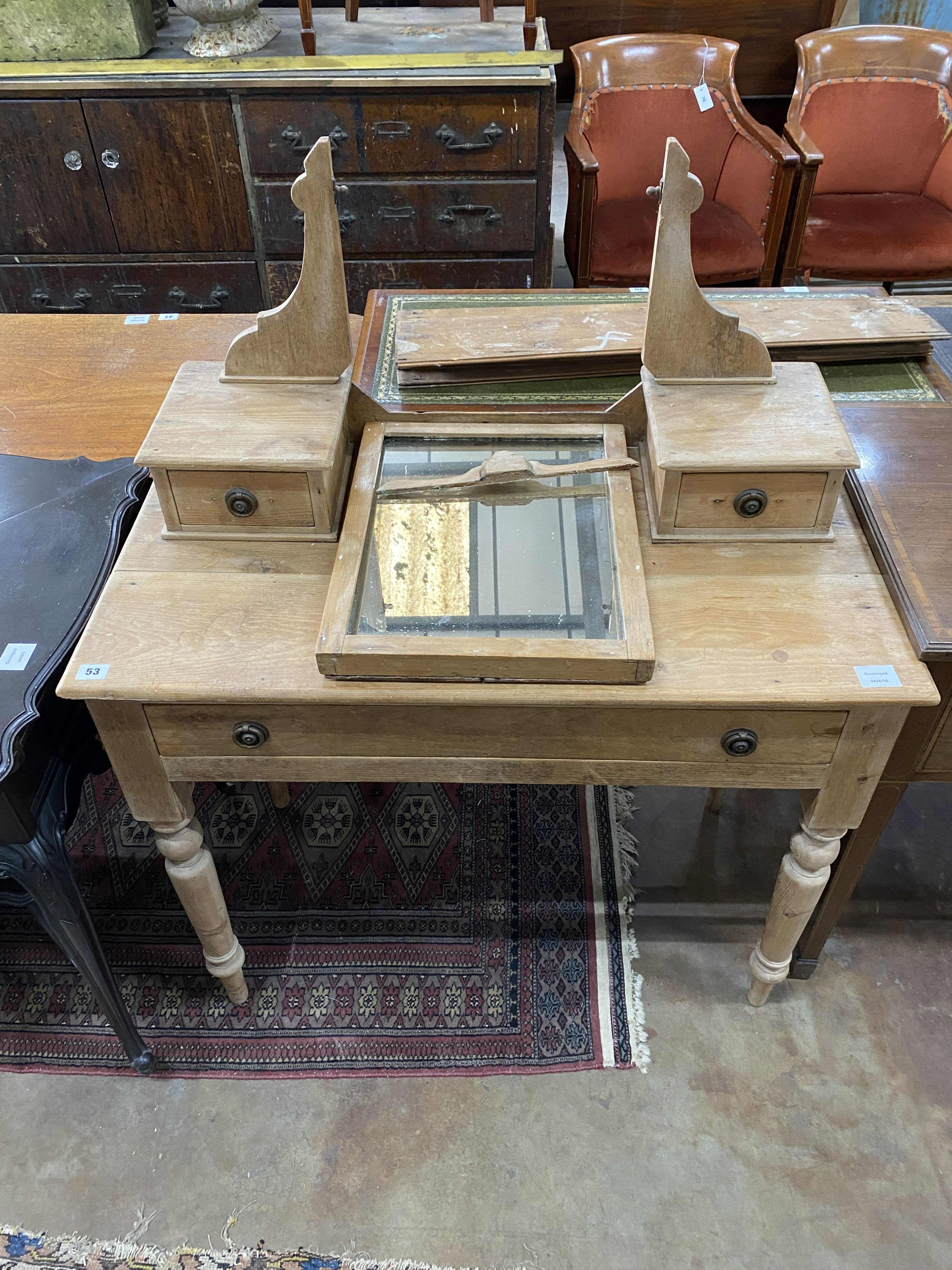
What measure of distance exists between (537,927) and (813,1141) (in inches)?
25.8

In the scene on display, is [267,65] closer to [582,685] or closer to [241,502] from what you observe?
[241,502]

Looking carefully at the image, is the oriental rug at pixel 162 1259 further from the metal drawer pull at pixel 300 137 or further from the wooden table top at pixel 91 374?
the metal drawer pull at pixel 300 137

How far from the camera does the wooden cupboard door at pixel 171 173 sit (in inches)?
117

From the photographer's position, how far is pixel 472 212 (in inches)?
124

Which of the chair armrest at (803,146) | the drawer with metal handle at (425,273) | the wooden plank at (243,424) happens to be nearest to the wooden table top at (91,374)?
the wooden plank at (243,424)

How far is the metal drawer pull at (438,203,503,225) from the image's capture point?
3117 millimetres

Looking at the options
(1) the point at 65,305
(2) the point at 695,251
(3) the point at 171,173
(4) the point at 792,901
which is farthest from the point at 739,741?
(1) the point at 65,305

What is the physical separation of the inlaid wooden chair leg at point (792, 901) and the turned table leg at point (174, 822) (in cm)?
101

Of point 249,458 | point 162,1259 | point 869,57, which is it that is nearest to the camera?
point 249,458

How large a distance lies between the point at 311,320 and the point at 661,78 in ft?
8.64

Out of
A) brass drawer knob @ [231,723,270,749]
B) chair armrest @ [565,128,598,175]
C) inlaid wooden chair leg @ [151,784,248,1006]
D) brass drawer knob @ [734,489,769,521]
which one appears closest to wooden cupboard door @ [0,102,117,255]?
chair armrest @ [565,128,598,175]

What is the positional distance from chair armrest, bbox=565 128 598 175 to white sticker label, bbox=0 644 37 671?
8.31 feet

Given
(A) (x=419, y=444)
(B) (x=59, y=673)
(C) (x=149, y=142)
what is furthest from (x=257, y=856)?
(C) (x=149, y=142)

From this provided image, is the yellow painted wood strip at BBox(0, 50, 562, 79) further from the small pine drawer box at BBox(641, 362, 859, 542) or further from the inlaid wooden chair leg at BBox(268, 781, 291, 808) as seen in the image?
the inlaid wooden chair leg at BBox(268, 781, 291, 808)
